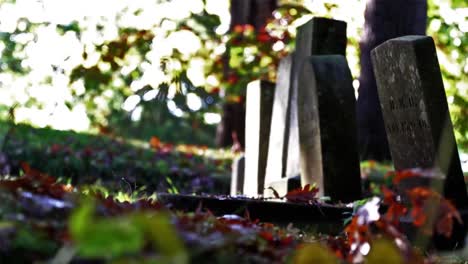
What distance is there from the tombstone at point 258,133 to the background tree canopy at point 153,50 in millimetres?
757

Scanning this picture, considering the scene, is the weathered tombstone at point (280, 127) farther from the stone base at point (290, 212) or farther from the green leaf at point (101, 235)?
the green leaf at point (101, 235)

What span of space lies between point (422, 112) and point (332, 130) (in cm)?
124

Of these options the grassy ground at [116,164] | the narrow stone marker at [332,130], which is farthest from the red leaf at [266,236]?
the grassy ground at [116,164]

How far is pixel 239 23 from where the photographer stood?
15672mm

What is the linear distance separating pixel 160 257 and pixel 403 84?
155 inches

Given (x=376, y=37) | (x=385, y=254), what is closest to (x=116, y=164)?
(x=376, y=37)

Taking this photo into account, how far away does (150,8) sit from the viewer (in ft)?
39.0

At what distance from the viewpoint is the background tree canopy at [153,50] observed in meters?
4.57

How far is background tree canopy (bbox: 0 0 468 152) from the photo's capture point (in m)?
4.57

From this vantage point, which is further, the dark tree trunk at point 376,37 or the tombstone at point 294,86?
the dark tree trunk at point 376,37

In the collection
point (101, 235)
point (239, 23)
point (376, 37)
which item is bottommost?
point (101, 235)

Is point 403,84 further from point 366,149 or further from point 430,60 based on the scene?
point 366,149

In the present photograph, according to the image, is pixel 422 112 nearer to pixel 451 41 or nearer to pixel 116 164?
pixel 116 164

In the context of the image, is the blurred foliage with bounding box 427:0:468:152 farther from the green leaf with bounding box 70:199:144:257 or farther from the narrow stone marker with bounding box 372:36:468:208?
the green leaf with bounding box 70:199:144:257
